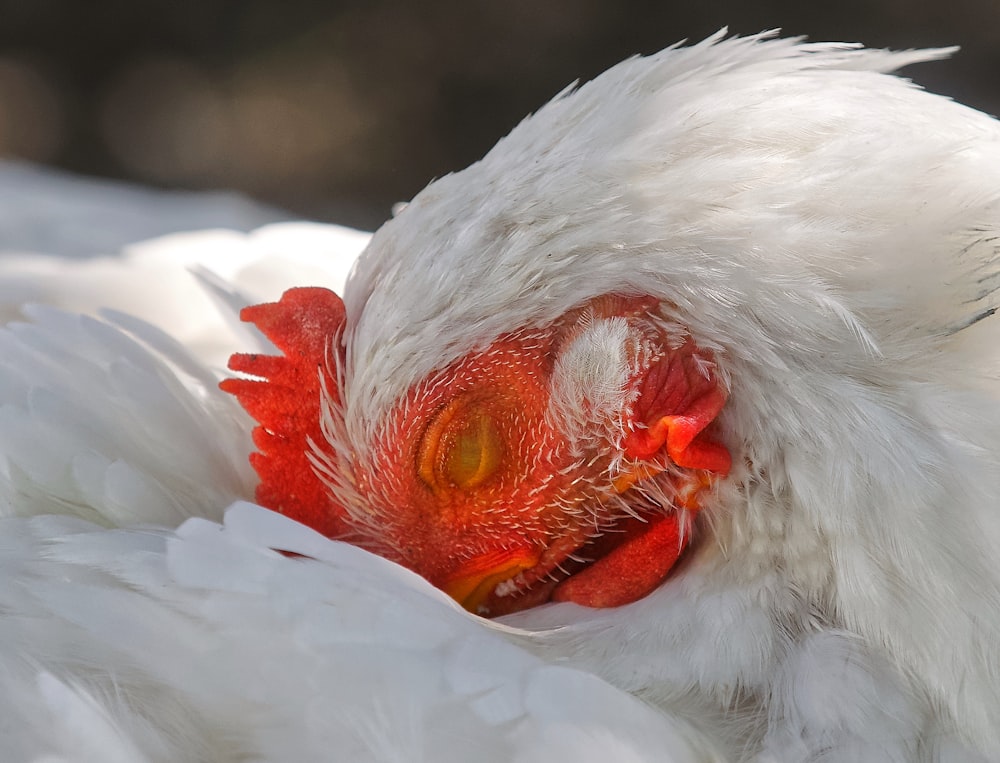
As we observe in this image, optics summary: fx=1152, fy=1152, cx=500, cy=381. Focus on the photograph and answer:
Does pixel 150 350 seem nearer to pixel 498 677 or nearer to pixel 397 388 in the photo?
pixel 397 388

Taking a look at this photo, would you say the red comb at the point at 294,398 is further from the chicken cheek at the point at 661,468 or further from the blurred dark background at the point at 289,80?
the blurred dark background at the point at 289,80

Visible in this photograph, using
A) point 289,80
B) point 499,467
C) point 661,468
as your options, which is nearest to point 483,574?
point 499,467

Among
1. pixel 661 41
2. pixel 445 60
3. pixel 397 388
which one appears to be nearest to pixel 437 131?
pixel 445 60

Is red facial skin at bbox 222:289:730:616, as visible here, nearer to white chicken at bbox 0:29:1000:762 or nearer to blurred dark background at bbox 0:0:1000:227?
white chicken at bbox 0:29:1000:762

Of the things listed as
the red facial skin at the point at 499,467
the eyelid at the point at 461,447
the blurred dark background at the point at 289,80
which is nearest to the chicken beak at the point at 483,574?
the red facial skin at the point at 499,467

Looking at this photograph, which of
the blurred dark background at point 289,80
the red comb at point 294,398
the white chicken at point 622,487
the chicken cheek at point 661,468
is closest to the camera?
the white chicken at point 622,487

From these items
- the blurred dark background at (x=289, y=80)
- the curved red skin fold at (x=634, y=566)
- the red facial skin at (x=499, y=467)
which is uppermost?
the blurred dark background at (x=289, y=80)
